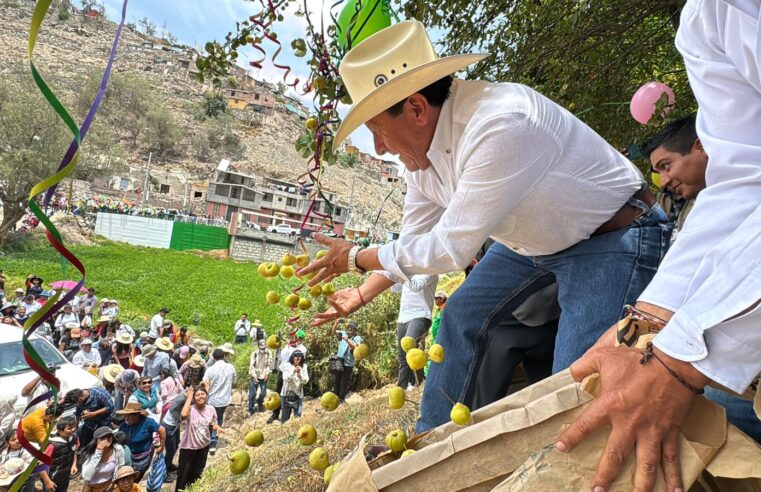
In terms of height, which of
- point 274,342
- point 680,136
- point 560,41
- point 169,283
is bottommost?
point 169,283

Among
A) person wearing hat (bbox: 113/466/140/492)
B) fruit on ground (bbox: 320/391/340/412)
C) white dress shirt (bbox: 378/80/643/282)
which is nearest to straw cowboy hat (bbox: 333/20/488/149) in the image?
white dress shirt (bbox: 378/80/643/282)

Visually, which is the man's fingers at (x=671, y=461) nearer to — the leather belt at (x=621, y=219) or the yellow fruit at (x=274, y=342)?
the leather belt at (x=621, y=219)

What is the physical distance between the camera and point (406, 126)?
1.84 metres

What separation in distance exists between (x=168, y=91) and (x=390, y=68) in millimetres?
115951

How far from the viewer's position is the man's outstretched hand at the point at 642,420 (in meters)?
0.85

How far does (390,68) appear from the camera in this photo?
1.77 m

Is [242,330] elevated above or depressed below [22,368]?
below

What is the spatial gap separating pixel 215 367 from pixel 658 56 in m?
8.87

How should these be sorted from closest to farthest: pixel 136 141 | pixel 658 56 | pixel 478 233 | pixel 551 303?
pixel 478 233 < pixel 551 303 < pixel 658 56 < pixel 136 141

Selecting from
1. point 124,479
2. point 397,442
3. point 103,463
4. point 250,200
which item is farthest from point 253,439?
point 250,200

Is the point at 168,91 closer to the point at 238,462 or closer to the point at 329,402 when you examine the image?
the point at 329,402

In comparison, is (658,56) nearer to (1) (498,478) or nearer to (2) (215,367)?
(1) (498,478)

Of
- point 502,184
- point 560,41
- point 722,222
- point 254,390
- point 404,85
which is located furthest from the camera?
point 254,390

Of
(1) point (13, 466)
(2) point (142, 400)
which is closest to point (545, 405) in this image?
(1) point (13, 466)
